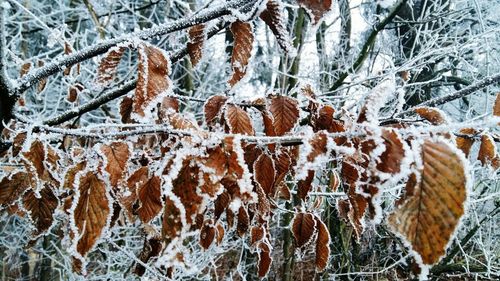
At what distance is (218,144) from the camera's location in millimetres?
745

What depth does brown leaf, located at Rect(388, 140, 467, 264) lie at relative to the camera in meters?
0.52

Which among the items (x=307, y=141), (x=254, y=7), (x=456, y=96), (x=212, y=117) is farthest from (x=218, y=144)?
(x=456, y=96)

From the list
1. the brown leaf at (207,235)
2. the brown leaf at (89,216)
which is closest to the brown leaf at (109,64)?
the brown leaf at (89,216)

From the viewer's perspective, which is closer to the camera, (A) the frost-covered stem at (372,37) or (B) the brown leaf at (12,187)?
(B) the brown leaf at (12,187)

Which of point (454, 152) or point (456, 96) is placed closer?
point (454, 152)

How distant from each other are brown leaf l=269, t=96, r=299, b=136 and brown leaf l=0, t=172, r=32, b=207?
66 centimetres

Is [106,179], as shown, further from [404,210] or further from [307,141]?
[404,210]

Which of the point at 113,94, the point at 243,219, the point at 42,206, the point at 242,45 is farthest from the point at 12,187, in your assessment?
the point at 242,45

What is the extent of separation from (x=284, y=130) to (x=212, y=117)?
0.20 meters

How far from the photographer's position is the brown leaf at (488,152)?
1008mm

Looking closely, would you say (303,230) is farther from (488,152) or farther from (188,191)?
(188,191)

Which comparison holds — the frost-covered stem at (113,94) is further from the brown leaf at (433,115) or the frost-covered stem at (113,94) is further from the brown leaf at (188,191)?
the brown leaf at (433,115)

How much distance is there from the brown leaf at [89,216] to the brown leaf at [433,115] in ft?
2.54

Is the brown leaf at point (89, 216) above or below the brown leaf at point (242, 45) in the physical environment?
below
